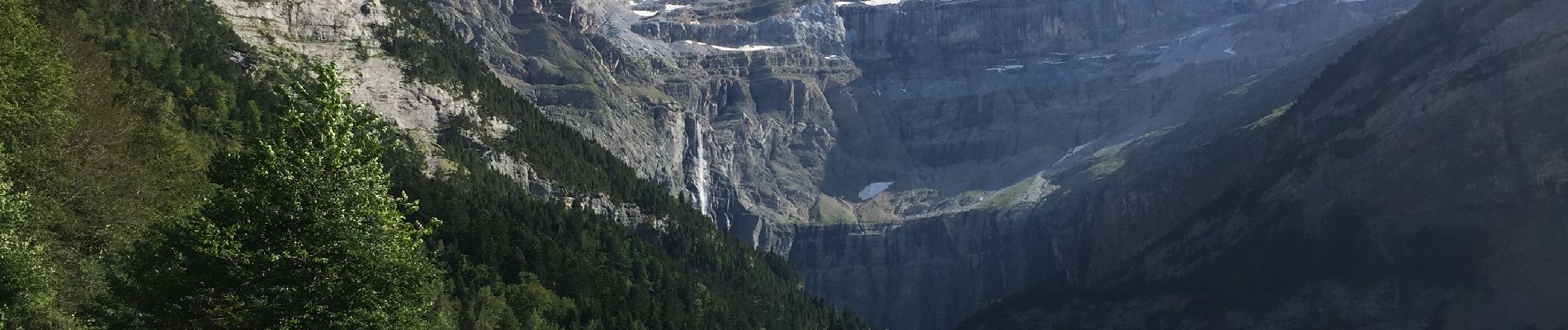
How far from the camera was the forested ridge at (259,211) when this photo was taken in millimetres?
33344

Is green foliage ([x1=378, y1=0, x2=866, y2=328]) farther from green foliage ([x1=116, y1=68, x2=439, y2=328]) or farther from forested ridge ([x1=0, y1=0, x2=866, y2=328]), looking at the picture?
green foliage ([x1=116, y1=68, x2=439, y2=328])

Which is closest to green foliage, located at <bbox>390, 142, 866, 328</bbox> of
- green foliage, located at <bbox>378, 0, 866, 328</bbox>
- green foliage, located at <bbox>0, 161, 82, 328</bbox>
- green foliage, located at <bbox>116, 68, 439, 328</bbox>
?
green foliage, located at <bbox>378, 0, 866, 328</bbox>

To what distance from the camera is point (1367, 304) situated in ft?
615

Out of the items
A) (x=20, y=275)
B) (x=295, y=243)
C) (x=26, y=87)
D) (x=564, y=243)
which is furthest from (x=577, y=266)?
(x=295, y=243)

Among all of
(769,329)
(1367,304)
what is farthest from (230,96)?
(1367,304)

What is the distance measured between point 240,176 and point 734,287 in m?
116

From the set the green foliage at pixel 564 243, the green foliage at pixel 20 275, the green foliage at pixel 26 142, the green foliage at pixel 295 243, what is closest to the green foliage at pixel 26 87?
the green foliage at pixel 26 142

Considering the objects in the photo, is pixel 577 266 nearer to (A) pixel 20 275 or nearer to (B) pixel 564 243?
(B) pixel 564 243

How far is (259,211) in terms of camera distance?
33.2m

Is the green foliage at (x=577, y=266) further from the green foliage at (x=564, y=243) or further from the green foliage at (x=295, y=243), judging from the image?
the green foliage at (x=295, y=243)

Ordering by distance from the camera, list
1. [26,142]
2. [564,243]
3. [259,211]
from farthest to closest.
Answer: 1. [564,243]
2. [26,142]
3. [259,211]

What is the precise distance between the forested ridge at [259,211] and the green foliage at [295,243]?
6 cm

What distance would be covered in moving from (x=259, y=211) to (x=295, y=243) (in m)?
1.25

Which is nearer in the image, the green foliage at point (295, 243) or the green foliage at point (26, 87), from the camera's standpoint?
the green foliage at point (295, 243)
